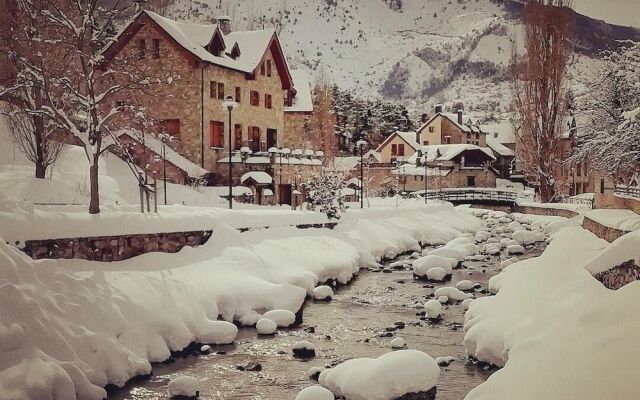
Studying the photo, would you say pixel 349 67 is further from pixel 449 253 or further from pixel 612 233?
pixel 612 233

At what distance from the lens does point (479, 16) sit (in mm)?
11016

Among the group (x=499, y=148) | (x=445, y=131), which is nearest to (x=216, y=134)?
(x=445, y=131)

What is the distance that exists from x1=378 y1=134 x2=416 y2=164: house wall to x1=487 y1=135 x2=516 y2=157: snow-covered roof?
272 inches

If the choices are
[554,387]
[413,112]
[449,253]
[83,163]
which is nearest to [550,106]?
[449,253]

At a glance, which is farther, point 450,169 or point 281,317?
point 450,169

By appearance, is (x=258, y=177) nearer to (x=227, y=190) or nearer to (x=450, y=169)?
(x=227, y=190)

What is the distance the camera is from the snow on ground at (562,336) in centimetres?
393

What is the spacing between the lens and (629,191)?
1301 cm

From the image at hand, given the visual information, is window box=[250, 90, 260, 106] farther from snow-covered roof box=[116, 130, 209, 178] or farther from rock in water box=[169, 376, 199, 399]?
rock in water box=[169, 376, 199, 399]

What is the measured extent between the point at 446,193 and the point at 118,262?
2413 cm

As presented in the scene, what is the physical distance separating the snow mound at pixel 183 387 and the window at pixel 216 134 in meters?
12.6

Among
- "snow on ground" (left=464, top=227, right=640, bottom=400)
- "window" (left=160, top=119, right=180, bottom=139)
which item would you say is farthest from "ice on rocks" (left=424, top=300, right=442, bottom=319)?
"window" (left=160, top=119, right=180, bottom=139)

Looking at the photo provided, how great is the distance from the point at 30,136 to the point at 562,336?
6626 millimetres

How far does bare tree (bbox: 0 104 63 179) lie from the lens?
280 inches
